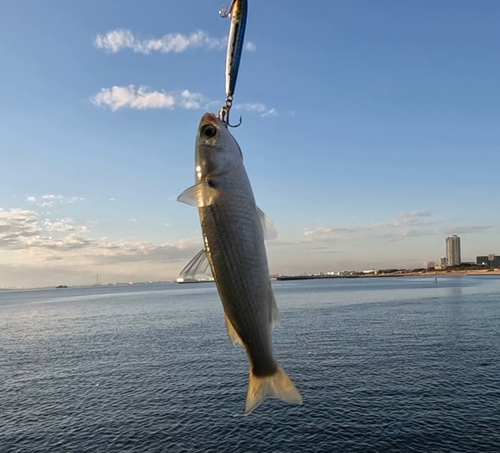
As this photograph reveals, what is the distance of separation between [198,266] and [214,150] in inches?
41.6

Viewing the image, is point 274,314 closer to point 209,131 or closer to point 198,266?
point 198,266

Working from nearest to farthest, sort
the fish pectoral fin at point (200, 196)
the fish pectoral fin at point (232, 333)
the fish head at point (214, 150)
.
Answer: the fish pectoral fin at point (200, 196), the fish head at point (214, 150), the fish pectoral fin at point (232, 333)

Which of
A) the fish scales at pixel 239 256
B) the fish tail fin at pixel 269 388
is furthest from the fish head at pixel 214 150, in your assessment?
the fish tail fin at pixel 269 388

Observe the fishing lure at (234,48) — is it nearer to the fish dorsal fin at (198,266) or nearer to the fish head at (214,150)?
the fish head at (214,150)

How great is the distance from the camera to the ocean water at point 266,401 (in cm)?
3350

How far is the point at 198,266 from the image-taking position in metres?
4.12

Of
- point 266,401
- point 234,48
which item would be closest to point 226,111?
point 234,48

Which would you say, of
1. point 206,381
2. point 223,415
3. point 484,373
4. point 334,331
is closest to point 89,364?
point 206,381

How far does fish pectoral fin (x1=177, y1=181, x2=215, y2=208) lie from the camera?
3843 millimetres

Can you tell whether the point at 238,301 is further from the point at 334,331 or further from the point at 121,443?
the point at 334,331

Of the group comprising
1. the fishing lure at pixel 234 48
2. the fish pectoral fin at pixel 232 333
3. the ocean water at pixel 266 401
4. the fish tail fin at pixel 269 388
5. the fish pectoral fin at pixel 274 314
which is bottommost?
the ocean water at pixel 266 401

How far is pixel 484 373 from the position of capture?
47500mm

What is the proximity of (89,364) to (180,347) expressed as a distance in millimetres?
14022

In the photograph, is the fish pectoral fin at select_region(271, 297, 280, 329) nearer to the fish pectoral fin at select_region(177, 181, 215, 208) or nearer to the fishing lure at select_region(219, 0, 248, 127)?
the fish pectoral fin at select_region(177, 181, 215, 208)
